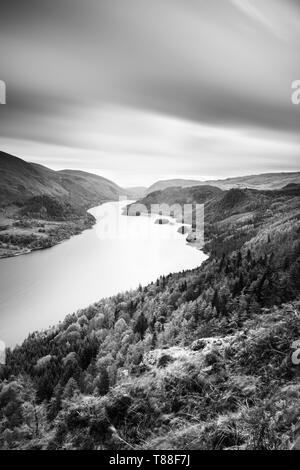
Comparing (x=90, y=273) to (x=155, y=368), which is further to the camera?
(x=90, y=273)

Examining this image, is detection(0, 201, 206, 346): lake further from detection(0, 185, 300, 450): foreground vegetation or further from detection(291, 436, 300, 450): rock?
detection(291, 436, 300, 450): rock

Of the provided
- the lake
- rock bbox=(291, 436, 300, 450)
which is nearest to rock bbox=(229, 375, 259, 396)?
rock bbox=(291, 436, 300, 450)

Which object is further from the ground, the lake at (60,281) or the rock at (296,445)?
the rock at (296,445)

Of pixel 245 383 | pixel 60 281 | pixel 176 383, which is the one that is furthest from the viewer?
pixel 60 281

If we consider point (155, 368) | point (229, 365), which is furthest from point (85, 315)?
point (229, 365)

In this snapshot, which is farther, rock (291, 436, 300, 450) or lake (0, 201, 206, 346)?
lake (0, 201, 206, 346)

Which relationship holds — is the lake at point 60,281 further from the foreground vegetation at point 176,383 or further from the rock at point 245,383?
the rock at point 245,383

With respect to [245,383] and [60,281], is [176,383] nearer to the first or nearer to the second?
[245,383]

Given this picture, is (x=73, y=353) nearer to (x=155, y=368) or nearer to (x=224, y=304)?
(x=224, y=304)

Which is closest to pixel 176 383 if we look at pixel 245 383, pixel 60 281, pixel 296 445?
pixel 245 383

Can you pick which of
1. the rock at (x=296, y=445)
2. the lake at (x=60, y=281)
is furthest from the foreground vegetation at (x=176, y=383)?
the lake at (x=60, y=281)
